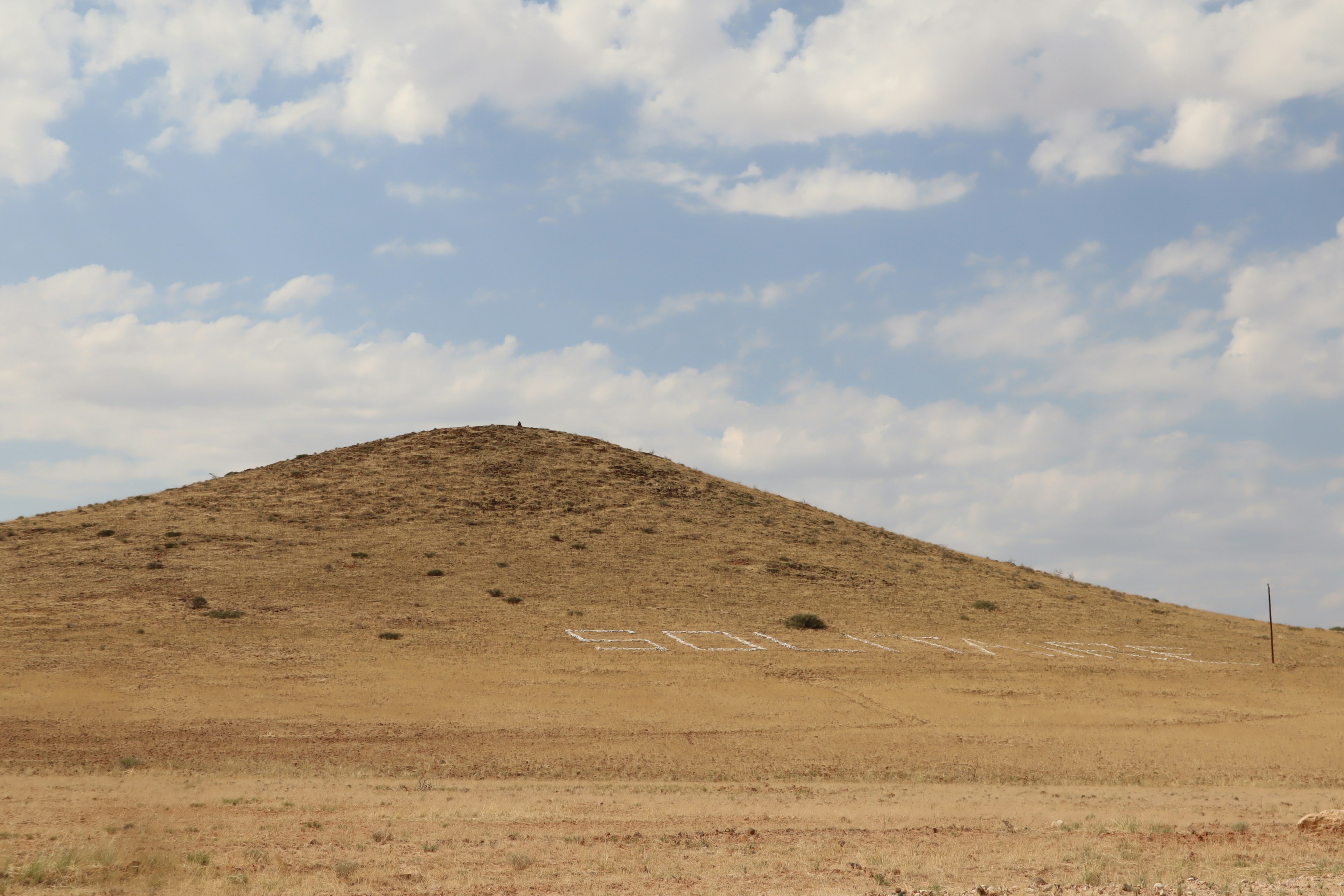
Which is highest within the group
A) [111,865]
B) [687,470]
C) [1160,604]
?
[687,470]

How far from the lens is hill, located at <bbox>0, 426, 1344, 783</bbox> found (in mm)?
21062

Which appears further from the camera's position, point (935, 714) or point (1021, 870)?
point (935, 714)

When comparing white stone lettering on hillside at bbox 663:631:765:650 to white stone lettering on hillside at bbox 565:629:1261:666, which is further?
white stone lettering on hillside at bbox 565:629:1261:666

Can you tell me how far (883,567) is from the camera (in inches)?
1906

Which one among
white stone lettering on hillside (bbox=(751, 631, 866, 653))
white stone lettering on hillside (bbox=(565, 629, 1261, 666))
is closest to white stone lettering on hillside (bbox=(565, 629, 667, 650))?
white stone lettering on hillside (bbox=(565, 629, 1261, 666))

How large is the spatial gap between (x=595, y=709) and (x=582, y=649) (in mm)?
6410

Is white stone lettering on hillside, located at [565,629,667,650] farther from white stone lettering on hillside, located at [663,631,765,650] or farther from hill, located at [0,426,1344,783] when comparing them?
white stone lettering on hillside, located at [663,631,765,650]

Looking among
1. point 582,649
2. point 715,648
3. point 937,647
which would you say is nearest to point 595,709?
point 582,649

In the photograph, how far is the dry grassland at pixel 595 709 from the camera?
42.0ft

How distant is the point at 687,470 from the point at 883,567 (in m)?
19.4

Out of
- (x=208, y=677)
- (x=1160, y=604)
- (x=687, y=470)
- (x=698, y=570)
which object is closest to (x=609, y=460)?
(x=687, y=470)

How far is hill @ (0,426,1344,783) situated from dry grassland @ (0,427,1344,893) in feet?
0.55

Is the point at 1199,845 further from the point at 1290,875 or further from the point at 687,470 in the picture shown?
the point at 687,470

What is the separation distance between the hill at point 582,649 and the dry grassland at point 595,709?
17 cm
